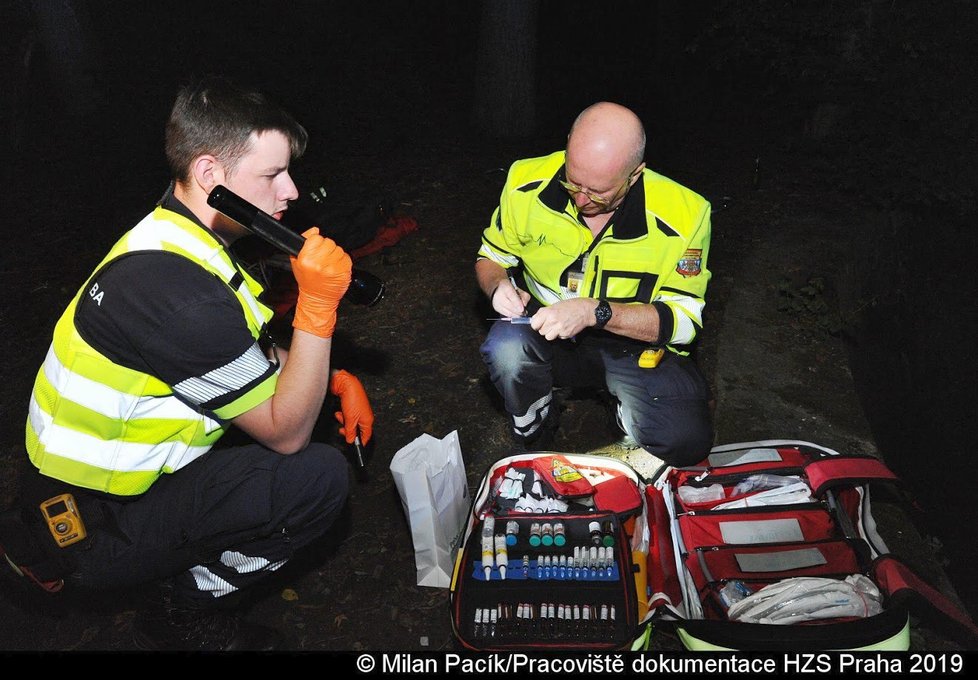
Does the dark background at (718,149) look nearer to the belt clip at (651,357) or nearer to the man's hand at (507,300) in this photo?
the man's hand at (507,300)

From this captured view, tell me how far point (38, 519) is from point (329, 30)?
1178cm

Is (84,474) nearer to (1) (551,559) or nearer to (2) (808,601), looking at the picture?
(1) (551,559)

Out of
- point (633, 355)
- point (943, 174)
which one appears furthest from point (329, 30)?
point (633, 355)

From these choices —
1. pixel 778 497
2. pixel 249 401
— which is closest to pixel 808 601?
pixel 778 497

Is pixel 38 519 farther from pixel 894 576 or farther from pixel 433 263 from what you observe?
pixel 433 263

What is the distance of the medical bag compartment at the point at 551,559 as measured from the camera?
7.69ft

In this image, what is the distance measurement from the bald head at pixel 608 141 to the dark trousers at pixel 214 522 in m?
1.51

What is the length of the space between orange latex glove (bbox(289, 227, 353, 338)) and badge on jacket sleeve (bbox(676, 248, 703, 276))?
4.79 ft

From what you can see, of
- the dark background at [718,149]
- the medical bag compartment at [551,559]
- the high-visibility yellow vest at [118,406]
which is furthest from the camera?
the dark background at [718,149]

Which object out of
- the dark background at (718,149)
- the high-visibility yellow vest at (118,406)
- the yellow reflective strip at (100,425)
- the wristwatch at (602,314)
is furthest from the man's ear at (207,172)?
the dark background at (718,149)

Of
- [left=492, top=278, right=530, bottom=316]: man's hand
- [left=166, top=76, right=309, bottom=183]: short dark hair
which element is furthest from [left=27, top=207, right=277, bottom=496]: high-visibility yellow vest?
[left=492, top=278, right=530, bottom=316]: man's hand

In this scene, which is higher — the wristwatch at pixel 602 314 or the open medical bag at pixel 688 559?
the wristwatch at pixel 602 314

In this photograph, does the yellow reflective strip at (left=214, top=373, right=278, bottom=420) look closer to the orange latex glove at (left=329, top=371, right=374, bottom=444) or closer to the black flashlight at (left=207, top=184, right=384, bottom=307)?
the black flashlight at (left=207, top=184, right=384, bottom=307)

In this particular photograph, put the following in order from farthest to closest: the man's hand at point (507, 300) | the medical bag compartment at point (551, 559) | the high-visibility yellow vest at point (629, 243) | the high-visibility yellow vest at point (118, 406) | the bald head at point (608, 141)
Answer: the man's hand at point (507, 300)
the high-visibility yellow vest at point (629, 243)
the bald head at point (608, 141)
the medical bag compartment at point (551, 559)
the high-visibility yellow vest at point (118, 406)
